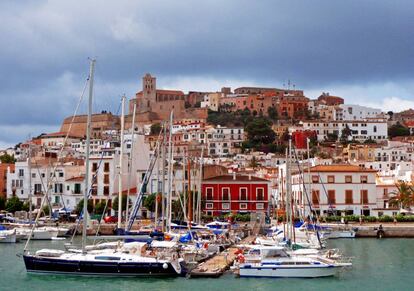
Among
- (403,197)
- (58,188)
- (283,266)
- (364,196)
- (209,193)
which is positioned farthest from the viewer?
(58,188)

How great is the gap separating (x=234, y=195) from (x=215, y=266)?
40284 millimetres

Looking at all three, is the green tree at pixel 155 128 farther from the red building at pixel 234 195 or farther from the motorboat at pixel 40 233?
the motorboat at pixel 40 233

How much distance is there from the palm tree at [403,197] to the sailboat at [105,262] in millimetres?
48878

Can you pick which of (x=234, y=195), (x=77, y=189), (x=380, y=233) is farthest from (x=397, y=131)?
(x=380, y=233)

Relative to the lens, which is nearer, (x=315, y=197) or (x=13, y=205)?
(x=315, y=197)

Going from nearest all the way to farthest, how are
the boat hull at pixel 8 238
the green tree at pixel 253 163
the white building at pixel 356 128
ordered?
the boat hull at pixel 8 238 < the green tree at pixel 253 163 < the white building at pixel 356 128

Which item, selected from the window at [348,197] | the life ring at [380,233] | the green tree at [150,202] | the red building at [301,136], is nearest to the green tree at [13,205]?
the green tree at [150,202]

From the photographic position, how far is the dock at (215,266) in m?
38.3

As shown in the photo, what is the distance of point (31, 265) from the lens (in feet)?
126

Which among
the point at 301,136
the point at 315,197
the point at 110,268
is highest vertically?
the point at 301,136

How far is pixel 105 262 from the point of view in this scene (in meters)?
37.2

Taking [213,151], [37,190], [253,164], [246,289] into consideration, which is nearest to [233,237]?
[246,289]

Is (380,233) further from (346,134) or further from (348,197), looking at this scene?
(346,134)

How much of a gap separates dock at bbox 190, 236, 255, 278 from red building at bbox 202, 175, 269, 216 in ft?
108
